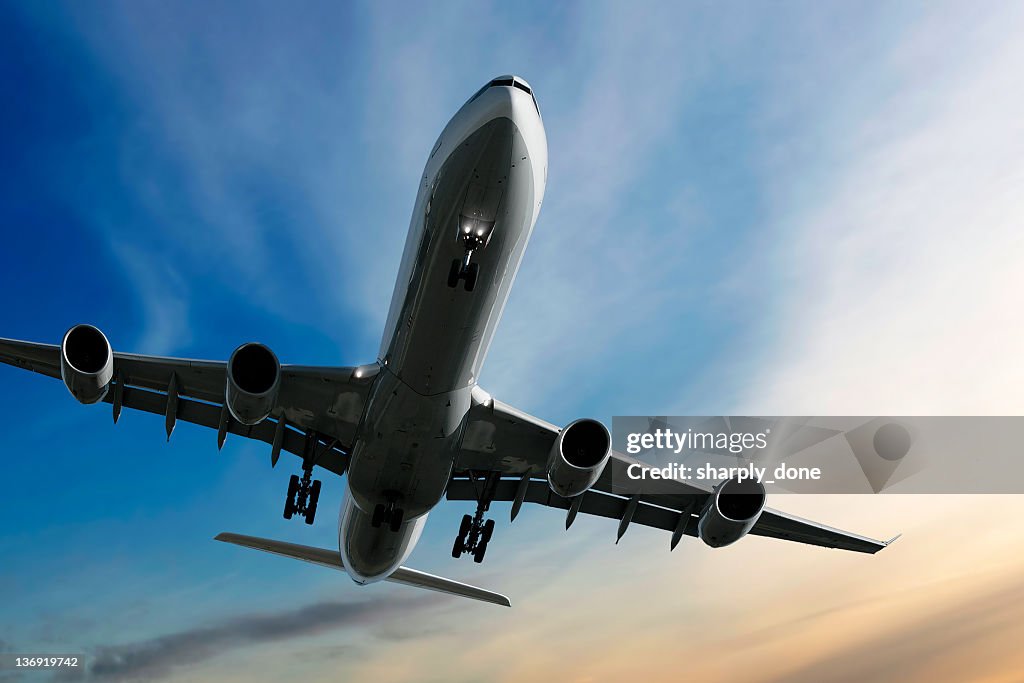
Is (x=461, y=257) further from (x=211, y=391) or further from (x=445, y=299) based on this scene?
(x=211, y=391)

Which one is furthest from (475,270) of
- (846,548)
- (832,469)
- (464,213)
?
(846,548)

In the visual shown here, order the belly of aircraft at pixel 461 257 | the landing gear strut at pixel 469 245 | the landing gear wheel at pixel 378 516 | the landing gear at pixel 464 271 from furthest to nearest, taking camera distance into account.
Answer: the landing gear wheel at pixel 378 516, the landing gear at pixel 464 271, the landing gear strut at pixel 469 245, the belly of aircraft at pixel 461 257

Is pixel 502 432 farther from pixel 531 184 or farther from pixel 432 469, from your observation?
pixel 531 184

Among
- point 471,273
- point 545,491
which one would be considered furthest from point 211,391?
point 545,491

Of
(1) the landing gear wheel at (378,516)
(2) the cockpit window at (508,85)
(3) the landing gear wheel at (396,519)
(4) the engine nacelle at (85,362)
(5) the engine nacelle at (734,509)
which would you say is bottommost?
(5) the engine nacelle at (734,509)

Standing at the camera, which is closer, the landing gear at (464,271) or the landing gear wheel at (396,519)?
the landing gear at (464,271)

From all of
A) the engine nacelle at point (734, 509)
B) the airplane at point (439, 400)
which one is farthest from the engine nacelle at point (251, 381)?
the engine nacelle at point (734, 509)

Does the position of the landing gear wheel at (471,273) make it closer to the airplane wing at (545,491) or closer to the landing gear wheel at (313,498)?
the airplane wing at (545,491)
